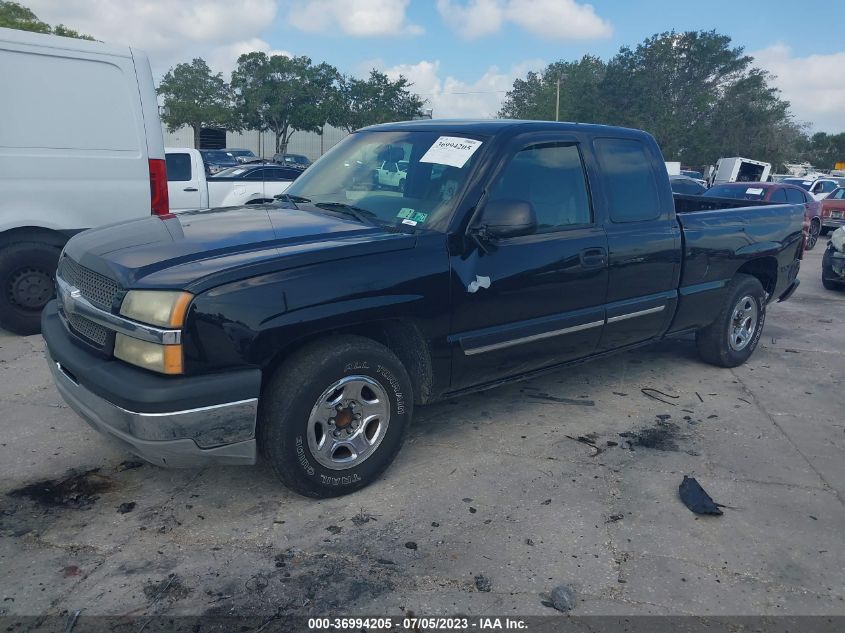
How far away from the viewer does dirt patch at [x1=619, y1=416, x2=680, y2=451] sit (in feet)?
14.0

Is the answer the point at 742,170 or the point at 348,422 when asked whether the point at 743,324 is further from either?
the point at 742,170

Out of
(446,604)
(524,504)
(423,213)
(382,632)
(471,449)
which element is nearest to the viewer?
(382,632)

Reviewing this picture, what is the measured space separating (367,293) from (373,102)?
44.9 metres

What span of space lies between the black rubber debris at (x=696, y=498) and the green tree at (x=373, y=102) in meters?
43.9

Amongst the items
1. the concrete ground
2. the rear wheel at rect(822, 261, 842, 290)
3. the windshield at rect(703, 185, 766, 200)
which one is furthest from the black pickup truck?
the windshield at rect(703, 185, 766, 200)

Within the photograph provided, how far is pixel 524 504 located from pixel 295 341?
1441 millimetres

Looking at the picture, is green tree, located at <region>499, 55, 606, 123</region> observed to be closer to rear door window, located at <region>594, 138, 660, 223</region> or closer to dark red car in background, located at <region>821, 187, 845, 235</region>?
dark red car in background, located at <region>821, 187, 845, 235</region>

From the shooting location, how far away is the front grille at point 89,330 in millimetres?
3104

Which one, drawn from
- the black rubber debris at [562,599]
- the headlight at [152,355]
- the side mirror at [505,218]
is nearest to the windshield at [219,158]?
the side mirror at [505,218]

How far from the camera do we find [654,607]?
8.95ft

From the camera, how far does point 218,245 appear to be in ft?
10.6

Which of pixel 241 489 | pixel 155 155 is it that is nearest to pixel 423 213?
pixel 241 489

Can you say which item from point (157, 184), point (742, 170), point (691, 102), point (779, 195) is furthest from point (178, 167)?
point (691, 102)

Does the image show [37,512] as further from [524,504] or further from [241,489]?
[524,504]
